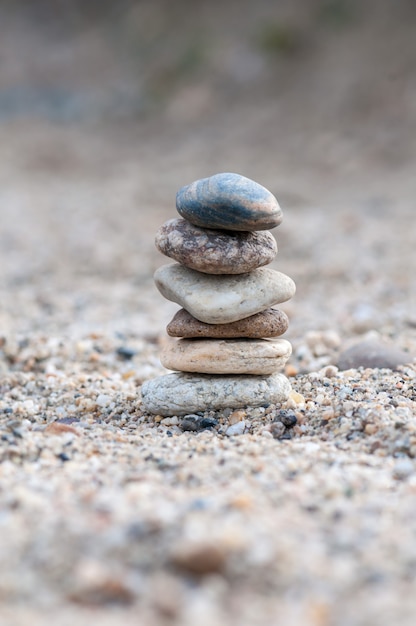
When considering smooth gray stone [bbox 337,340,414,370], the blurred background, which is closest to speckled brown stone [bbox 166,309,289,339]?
smooth gray stone [bbox 337,340,414,370]

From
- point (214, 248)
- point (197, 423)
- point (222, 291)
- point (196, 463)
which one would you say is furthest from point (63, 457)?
point (214, 248)

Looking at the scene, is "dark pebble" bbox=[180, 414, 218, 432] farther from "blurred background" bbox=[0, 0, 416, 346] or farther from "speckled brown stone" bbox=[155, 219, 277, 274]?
"blurred background" bbox=[0, 0, 416, 346]

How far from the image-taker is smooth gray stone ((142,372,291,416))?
→ 4984mm

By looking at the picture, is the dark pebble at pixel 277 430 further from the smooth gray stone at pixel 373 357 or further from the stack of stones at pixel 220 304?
the smooth gray stone at pixel 373 357

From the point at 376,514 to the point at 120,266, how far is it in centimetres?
891

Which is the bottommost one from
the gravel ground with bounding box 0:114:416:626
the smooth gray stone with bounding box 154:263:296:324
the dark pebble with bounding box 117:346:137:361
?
the gravel ground with bounding box 0:114:416:626

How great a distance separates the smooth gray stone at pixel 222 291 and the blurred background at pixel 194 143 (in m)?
2.59

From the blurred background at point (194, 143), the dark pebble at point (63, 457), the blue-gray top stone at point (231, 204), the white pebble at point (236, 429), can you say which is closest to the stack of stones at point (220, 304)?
the blue-gray top stone at point (231, 204)

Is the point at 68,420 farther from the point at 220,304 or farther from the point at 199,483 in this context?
the point at 199,483

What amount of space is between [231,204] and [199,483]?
1.91 m

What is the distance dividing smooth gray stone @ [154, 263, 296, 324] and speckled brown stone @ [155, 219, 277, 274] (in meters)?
0.12

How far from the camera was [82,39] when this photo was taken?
26.6 meters

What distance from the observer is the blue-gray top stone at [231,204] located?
464cm

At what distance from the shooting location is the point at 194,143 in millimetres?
20031
